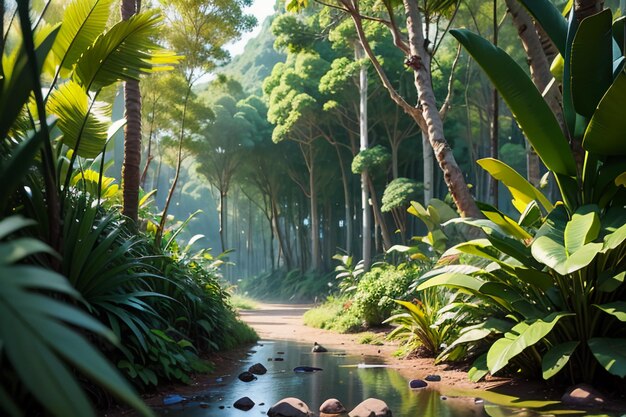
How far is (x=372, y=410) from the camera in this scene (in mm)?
3984

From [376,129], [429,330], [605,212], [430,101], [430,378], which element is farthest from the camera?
[376,129]

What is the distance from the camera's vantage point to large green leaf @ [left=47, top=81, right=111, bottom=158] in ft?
14.7

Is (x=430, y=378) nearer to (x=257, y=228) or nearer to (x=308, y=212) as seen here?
(x=308, y=212)

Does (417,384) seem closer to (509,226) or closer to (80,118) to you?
(509,226)

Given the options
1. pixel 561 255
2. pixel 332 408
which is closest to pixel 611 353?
pixel 561 255

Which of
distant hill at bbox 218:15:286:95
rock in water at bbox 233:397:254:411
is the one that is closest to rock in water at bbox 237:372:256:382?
rock in water at bbox 233:397:254:411

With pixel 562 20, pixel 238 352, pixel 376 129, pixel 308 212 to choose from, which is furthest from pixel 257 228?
pixel 562 20

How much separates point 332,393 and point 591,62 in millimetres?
3414

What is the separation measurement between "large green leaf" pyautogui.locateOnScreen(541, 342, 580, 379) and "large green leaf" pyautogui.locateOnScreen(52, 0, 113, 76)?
430 centimetres

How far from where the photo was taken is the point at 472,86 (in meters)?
26.3

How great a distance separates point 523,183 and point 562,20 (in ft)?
4.88

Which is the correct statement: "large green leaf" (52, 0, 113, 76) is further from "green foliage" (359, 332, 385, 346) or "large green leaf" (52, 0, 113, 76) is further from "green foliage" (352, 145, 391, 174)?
"green foliage" (352, 145, 391, 174)

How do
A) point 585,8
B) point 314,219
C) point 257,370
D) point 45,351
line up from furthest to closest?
point 314,219, point 257,370, point 585,8, point 45,351

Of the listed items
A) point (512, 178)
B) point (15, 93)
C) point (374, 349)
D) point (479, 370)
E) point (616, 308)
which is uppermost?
point (512, 178)
